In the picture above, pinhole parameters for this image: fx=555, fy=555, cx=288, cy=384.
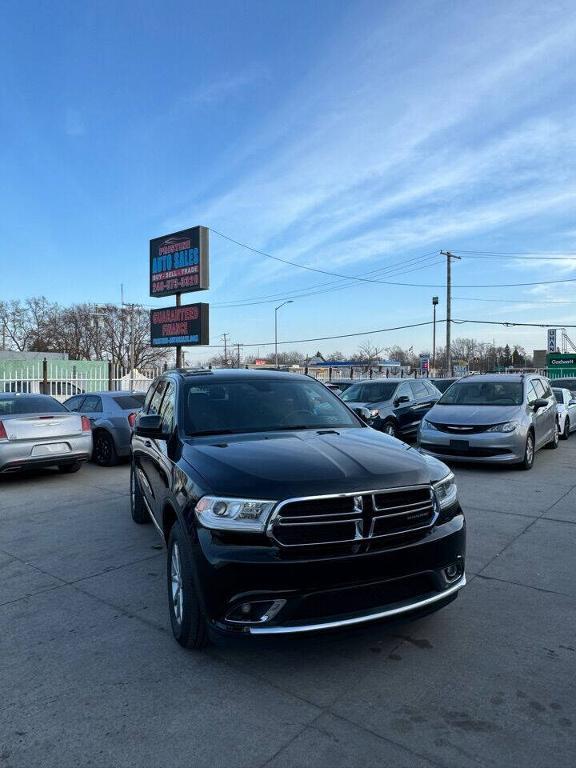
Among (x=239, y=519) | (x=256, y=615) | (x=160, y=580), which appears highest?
(x=239, y=519)

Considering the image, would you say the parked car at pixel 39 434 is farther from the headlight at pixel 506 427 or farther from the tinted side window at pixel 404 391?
the tinted side window at pixel 404 391

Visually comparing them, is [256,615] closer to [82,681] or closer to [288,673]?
[288,673]

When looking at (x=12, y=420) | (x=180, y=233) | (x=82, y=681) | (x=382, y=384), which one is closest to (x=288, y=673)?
(x=82, y=681)

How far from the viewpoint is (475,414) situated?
Answer: 31.7 ft

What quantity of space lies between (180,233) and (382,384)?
1194 centimetres

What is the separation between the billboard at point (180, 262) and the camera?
21469mm

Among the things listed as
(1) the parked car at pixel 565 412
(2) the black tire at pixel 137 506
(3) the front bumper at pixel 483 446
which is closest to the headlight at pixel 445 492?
(2) the black tire at pixel 137 506

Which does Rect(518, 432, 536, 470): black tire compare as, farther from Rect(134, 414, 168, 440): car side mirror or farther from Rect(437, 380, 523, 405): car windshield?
Rect(134, 414, 168, 440): car side mirror

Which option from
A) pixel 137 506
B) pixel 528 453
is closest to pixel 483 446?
pixel 528 453

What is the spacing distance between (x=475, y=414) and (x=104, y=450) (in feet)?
22.8

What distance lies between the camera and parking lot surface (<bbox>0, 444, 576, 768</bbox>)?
252 cm

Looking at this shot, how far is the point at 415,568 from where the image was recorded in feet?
10.1

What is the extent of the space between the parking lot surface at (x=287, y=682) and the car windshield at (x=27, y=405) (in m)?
4.78

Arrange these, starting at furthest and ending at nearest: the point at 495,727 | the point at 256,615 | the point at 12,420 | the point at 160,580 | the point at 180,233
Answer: the point at 180,233 < the point at 12,420 < the point at 160,580 < the point at 256,615 < the point at 495,727
